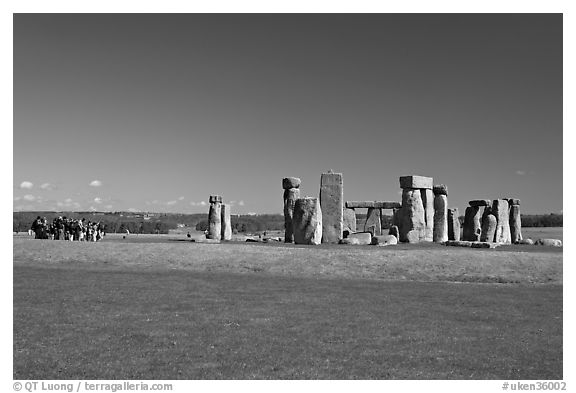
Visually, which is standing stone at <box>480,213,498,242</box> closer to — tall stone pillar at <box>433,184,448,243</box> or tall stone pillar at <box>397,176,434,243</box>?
tall stone pillar at <box>433,184,448,243</box>

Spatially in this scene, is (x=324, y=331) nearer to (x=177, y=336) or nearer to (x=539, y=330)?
(x=177, y=336)

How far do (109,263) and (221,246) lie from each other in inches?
192

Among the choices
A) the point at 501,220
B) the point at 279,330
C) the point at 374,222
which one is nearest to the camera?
the point at 279,330

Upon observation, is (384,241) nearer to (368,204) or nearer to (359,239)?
(359,239)

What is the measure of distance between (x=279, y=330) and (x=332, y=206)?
786 inches

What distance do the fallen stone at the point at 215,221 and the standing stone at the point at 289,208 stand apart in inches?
220

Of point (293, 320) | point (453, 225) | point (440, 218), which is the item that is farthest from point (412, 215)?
point (293, 320)

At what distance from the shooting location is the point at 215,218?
35469 mm

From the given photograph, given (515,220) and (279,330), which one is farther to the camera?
(515,220)

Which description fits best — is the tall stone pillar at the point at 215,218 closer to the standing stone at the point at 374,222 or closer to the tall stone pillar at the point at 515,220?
the standing stone at the point at 374,222

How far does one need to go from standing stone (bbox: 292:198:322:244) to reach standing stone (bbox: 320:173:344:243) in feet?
4.44

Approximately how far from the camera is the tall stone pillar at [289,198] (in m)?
31.3

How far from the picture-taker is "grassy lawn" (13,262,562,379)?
7789mm
